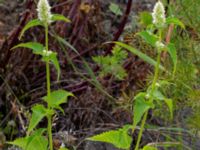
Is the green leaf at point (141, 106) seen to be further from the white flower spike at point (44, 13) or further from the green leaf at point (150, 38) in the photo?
the white flower spike at point (44, 13)

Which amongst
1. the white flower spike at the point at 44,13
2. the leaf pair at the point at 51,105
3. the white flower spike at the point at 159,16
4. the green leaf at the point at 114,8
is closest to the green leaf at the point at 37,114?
the leaf pair at the point at 51,105

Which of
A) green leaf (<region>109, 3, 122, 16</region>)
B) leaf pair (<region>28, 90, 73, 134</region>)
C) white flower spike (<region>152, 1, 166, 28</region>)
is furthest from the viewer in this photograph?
green leaf (<region>109, 3, 122, 16</region>)

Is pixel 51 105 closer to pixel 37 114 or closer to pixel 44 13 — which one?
pixel 37 114

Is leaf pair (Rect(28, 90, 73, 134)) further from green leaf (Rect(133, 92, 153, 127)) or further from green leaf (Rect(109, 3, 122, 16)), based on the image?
green leaf (Rect(109, 3, 122, 16))

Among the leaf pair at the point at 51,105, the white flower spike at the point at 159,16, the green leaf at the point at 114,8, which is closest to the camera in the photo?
the white flower spike at the point at 159,16

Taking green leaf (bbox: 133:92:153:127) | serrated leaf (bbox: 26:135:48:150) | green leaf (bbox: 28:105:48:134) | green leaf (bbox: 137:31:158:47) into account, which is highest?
green leaf (bbox: 137:31:158:47)

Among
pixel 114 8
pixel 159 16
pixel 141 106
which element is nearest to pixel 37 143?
pixel 141 106

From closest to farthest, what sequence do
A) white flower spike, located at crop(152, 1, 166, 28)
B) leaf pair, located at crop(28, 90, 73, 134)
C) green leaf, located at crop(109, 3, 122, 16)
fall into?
white flower spike, located at crop(152, 1, 166, 28) → leaf pair, located at crop(28, 90, 73, 134) → green leaf, located at crop(109, 3, 122, 16)

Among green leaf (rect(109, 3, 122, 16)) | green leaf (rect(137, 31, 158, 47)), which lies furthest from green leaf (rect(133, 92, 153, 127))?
green leaf (rect(109, 3, 122, 16))

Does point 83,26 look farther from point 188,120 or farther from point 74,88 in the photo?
point 188,120

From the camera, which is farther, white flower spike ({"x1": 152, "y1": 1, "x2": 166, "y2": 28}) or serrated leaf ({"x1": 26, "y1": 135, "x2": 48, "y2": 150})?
serrated leaf ({"x1": 26, "y1": 135, "x2": 48, "y2": 150})

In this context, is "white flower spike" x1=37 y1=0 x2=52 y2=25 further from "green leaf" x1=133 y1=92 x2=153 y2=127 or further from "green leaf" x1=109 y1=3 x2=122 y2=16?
"green leaf" x1=109 y1=3 x2=122 y2=16

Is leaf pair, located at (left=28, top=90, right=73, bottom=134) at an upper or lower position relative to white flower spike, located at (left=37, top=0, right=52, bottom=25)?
lower

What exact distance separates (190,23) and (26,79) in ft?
2.53
